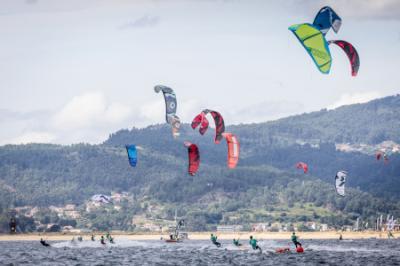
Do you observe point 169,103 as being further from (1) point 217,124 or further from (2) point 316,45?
(2) point 316,45

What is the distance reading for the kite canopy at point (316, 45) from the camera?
7488 cm

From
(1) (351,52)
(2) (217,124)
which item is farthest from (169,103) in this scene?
(1) (351,52)

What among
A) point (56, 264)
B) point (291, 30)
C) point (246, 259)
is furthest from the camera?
point (246, 259)

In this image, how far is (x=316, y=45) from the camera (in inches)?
2982

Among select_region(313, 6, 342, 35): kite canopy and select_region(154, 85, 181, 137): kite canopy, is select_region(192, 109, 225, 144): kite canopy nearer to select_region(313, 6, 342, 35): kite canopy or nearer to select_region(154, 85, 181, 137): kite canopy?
select_region(154, 85, 181, 137): kite canopy

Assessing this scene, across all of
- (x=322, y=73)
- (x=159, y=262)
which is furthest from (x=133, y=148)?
(x=322, y=73)

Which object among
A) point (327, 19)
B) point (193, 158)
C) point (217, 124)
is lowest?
point (193, 158)

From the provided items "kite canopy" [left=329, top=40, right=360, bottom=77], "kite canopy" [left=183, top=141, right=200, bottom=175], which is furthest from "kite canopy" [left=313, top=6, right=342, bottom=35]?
"kite canopy" [left=183, top=141, right=200, bottom=175]

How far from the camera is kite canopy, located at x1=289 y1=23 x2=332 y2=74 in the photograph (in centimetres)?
7488

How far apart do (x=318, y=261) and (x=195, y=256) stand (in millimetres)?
20885

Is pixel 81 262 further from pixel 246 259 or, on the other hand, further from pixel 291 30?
pixel 291 30

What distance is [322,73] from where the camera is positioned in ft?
244

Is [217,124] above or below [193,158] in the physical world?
above

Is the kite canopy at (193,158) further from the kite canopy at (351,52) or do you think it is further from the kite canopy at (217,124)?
the kite canopy at (351,52)
